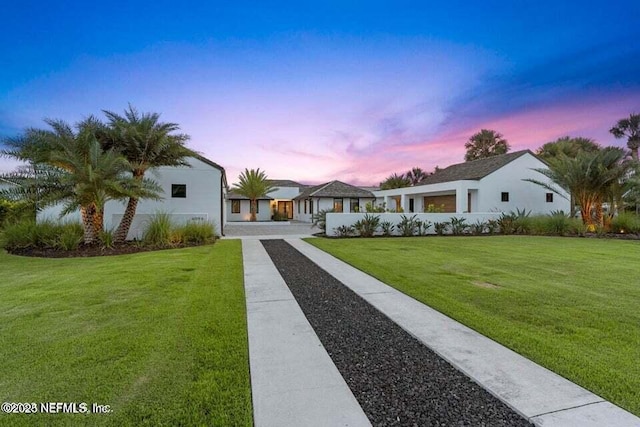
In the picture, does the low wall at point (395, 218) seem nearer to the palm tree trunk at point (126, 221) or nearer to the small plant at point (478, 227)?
the small plant at point (478, 227)

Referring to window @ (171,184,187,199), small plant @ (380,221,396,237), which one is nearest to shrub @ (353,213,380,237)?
small plant @ (380,221,396,237)

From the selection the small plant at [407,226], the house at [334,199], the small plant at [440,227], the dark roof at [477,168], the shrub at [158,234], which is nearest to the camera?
the shrub at [158,234]

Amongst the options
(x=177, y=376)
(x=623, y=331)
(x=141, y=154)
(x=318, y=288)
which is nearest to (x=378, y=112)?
(x=141, y=154)

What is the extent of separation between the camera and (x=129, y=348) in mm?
3324

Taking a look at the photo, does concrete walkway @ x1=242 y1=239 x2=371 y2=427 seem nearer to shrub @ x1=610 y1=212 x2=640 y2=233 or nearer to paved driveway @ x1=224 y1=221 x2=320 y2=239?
paved driveway @ x1=224 y1=221 x2=320 y2=239

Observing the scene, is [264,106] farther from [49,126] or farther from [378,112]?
[49,126]

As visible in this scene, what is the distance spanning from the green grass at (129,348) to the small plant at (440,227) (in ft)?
47.1

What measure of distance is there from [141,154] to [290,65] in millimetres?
7532

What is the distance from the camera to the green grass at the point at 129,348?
91.0 inches

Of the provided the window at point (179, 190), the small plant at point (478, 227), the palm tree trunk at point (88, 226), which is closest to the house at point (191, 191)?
the window at point (179, 190)

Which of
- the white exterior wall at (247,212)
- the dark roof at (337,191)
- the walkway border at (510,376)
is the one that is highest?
the dark roof at (337,191)

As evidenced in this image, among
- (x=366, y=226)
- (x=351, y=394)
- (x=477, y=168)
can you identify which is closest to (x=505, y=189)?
(x=477, y=168)

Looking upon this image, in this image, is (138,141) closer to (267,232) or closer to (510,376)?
(267,232)

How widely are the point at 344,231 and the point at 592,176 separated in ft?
49.6
